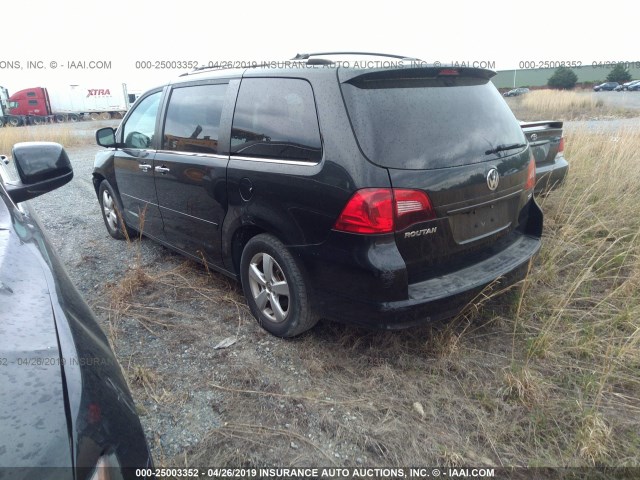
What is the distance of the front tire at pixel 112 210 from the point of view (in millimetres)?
4895

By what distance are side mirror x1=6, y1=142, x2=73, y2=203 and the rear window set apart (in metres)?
1.74

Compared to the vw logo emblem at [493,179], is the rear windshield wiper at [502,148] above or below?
above

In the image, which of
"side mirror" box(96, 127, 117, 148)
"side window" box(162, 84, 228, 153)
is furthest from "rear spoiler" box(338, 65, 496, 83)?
"side mirror" box(96, 127, 117, 148)

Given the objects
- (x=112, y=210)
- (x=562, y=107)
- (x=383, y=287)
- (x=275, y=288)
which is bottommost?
(x=562, y=107)

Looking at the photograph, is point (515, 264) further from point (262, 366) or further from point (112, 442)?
point (112, 442)

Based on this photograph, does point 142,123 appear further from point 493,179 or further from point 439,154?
point 493,179

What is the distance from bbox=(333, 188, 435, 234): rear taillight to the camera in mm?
2262

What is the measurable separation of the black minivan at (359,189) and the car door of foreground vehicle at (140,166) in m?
0.82

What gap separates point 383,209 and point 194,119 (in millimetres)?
2028

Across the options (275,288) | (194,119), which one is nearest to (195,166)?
(194,119)

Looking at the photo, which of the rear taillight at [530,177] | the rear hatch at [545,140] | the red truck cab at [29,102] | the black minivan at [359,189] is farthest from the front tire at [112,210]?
the red truck cab at [29,102]

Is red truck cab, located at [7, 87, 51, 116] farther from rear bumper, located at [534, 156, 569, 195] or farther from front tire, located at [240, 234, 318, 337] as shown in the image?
rear bumper, located at [534, 156, 569, 195]

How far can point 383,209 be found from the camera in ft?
7.43

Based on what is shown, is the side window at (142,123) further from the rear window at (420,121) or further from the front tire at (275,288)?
the rear window at (420,121)
